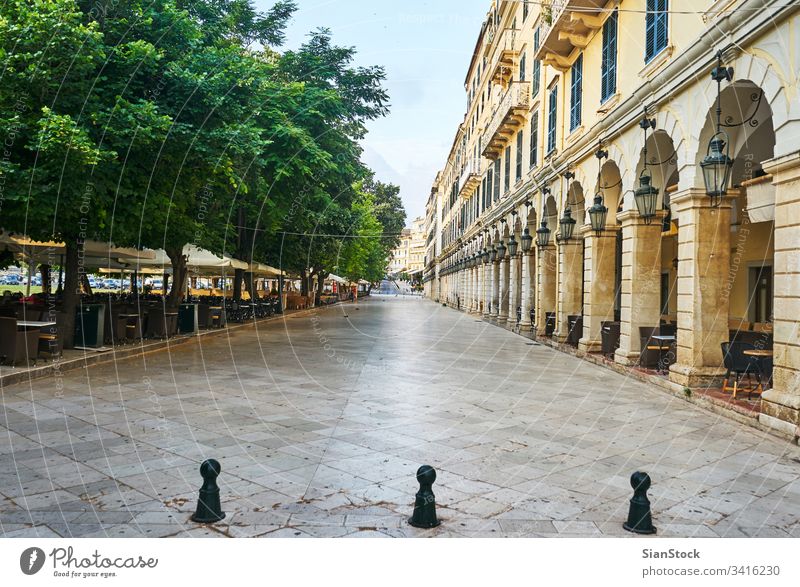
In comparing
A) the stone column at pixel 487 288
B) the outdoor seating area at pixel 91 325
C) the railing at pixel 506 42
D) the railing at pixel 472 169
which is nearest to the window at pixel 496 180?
the stone column at pixel 487 288

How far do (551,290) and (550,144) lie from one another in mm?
4846

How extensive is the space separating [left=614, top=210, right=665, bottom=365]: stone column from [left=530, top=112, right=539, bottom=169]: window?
9.41m

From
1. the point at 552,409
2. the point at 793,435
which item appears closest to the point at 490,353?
the point at 552,409

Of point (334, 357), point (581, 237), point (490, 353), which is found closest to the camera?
point (334, 357)

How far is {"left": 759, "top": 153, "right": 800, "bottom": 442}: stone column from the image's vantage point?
7059 mm

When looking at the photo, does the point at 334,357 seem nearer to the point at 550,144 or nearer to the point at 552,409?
the point at 552,409

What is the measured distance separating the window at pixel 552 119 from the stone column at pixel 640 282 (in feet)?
23.8

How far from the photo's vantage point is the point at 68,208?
34.6 feet

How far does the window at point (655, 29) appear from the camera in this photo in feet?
36.3

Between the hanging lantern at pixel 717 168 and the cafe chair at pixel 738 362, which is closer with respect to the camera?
the hanging lantern at pixel 717 168

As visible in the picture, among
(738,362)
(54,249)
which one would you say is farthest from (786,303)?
(54,249)

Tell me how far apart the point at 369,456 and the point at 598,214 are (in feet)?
33.2

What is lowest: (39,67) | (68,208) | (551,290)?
(551,290)

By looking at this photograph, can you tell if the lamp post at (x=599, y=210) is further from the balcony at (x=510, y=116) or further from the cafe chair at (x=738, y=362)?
the balcony at (x=510, y=116)
